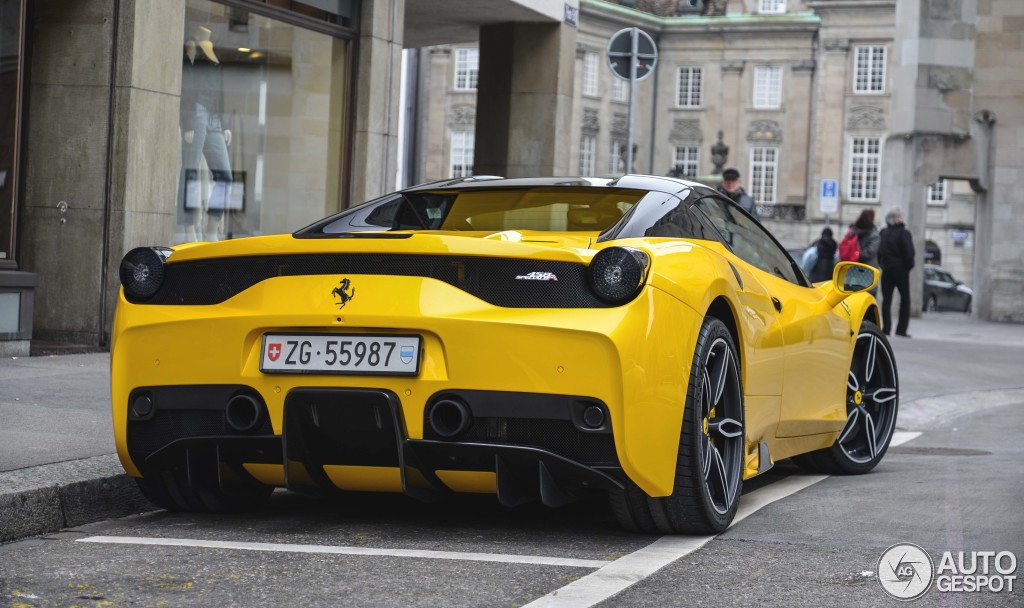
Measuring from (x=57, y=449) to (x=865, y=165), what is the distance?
75991 mm

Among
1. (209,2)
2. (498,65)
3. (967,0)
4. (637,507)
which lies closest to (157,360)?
(637,507)

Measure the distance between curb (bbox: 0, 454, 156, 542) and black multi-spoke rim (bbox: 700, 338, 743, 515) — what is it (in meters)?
2.11

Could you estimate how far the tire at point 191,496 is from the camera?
5.36 metres

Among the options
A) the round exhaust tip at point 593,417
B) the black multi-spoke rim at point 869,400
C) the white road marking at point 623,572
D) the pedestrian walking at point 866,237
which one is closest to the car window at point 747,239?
the black multi-spoke rim at point 869,400

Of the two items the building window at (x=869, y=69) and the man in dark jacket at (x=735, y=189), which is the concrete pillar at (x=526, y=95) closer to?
the man in dark jacket at (x=735, y=189)

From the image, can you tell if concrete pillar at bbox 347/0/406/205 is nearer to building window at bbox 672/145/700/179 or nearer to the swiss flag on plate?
the swiss flag on plate

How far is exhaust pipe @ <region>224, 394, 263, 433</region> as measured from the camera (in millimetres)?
4824

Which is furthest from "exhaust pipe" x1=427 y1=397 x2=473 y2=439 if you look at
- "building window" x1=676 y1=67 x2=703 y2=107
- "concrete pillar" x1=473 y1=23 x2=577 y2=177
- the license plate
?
"building window" x1=676 y1=67 x2=703 y2=107

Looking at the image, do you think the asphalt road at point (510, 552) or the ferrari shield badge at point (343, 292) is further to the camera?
the ferrari shield badge at point (343, 292)

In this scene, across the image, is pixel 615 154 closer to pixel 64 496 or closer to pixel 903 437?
pixel 903 437

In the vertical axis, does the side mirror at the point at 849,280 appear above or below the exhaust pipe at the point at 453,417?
above

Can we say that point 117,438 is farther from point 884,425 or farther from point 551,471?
point 884,425

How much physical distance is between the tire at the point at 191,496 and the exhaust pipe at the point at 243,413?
525mm

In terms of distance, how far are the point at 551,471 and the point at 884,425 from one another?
3.29m
